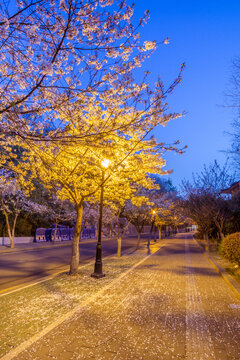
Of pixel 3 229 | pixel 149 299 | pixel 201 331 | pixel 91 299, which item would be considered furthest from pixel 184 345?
pixel 3 229

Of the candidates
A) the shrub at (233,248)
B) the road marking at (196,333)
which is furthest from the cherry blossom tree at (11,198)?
the shrub at (233,248)

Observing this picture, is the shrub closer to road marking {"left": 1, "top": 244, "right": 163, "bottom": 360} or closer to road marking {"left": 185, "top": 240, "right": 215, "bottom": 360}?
road marking {"left": 185, "top": 240, "right": 215, "bottom": 360}

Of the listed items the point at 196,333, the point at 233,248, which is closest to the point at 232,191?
the point at 233,248

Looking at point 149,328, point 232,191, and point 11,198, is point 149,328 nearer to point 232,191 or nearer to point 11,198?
point 232,191

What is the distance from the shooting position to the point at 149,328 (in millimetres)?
4746

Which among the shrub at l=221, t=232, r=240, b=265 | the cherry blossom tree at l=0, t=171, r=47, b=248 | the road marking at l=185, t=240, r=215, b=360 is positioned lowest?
the road marking at l=185, t=240, r=215, b=360

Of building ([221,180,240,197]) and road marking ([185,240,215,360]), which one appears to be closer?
road marking ([185,240,215,360])

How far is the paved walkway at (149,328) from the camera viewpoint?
12.5 feet

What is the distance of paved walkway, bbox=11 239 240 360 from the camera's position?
382cm

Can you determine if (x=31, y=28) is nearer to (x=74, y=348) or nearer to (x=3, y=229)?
(x=74, y=348)

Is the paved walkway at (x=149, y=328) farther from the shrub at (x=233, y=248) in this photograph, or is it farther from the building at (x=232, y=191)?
the building at (x=232, y=191)

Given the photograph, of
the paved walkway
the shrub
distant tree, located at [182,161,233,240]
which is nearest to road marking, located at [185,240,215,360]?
the paved walkway

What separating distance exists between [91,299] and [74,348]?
2.69m

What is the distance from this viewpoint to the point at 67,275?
384 inches
